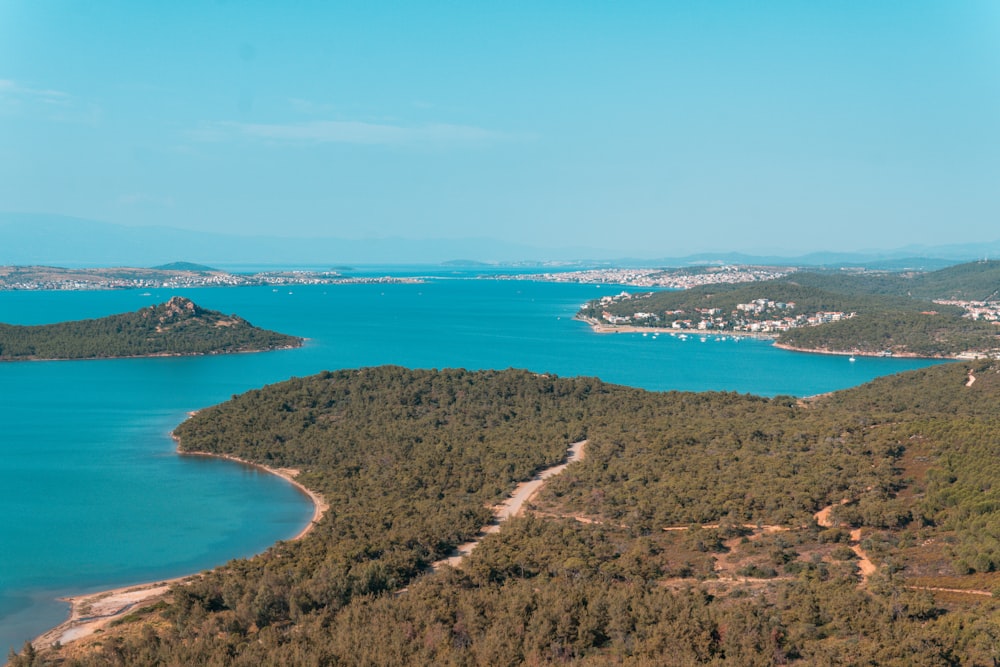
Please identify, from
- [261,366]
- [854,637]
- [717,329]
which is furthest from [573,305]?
[854,637]

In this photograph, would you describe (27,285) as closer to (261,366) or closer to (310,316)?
(310,316)

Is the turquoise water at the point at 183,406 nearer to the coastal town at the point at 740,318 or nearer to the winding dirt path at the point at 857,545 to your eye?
the coastal town at the point at 740,318

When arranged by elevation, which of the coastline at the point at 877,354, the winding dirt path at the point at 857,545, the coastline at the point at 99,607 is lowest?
the coastline at the point at 877,354

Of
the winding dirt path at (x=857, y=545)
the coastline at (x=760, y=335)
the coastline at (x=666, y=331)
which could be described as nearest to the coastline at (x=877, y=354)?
the coastline at (x=760, y=335)

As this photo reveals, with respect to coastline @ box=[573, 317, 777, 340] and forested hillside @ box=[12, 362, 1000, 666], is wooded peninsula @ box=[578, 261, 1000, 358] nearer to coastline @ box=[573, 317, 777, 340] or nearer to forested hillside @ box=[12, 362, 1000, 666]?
coastline @ box=[573, 317, 777, 340]

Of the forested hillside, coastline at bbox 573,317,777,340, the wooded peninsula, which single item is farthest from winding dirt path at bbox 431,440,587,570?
coastline at bbox 573,317,777,340

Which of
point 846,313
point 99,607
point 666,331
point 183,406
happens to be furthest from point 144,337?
point 846,313
